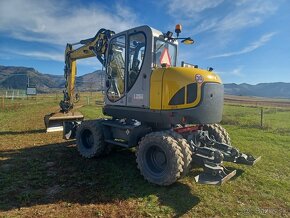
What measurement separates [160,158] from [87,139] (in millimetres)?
3347

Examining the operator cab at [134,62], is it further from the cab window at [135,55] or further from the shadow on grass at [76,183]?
the shadow on grass at [76,183]

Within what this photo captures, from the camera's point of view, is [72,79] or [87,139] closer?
[87,139]

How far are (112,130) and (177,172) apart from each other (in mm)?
3062

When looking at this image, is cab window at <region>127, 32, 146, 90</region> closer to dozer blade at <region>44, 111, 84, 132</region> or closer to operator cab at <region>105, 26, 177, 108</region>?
operator cab at <region>105, 26, 177, 108</region>

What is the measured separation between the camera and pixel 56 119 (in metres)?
13.4

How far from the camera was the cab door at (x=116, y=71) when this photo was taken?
331 inches

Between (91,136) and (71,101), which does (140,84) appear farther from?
(71,101)

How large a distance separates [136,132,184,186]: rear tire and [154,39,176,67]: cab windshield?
2.08 meters

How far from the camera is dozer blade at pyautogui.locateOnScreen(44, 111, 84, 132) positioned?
13.4 meters

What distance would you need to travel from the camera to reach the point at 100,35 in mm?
10258

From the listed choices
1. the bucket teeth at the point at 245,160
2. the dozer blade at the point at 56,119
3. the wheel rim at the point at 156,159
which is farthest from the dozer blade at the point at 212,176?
the dozer blade at the point at 56,119

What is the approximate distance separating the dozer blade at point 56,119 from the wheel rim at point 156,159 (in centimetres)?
720

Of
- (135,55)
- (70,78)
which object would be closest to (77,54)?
(70,78)

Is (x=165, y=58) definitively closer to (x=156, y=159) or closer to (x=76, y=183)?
(x=156, y=159)
